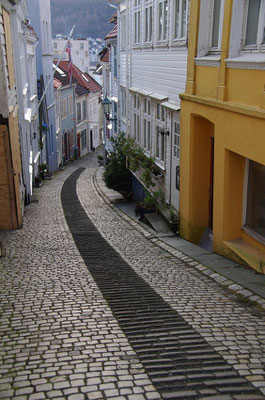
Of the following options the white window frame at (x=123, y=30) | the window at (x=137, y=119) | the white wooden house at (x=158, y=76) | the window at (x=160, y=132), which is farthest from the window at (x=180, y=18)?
the white window frame at (x=123, y=30)

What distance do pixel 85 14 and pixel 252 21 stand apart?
151 metres

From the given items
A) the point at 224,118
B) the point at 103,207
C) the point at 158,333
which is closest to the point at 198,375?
the point at 158,333

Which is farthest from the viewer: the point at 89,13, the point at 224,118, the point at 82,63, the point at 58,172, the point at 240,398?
the point at 89,13

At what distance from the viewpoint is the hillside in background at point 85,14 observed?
476ft

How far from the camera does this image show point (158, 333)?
218 inches

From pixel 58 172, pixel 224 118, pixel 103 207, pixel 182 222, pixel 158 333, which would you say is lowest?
pixel 58 172

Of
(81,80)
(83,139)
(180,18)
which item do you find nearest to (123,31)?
(180,18)

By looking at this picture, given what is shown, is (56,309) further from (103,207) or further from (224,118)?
(103,207)

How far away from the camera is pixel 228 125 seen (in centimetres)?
819

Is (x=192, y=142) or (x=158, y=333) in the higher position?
(x=192, y=142)

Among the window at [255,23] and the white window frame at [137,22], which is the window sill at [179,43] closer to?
the window at [255,23]

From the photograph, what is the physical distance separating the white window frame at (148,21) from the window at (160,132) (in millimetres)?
2345

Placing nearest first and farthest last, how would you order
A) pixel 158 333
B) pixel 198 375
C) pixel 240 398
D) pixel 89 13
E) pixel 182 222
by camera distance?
pixel 240 398 → pixel 198 375 → pixel 158 333 → pixel 182 222 → pixel 89 13

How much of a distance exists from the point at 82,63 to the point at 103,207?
78.0 m
